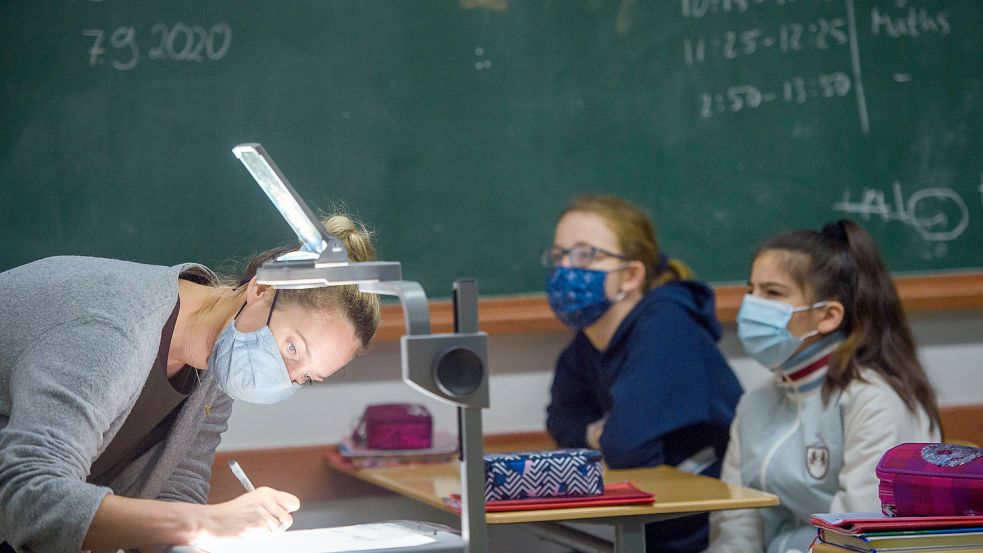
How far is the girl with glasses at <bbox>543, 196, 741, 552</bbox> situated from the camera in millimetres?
2922

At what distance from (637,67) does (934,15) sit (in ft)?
3.13

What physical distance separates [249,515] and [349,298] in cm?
38

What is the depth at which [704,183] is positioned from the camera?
11.8 feet

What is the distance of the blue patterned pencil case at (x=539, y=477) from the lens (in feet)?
7.39

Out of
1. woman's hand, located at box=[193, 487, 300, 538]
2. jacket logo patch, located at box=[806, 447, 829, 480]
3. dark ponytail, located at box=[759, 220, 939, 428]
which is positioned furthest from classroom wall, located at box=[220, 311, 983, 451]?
woman's hand, located at box=[193, 487, 300, 538]

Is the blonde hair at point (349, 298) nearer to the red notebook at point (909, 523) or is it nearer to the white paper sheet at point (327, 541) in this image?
the white paper sheet at point (327, 541)

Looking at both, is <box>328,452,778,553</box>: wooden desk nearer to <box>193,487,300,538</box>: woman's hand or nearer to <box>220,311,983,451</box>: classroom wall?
<box>193,487,300,538</box>: woman's hand

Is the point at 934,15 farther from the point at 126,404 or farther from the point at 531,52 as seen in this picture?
the point at 126,404

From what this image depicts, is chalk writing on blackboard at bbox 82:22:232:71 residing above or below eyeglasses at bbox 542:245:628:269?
above

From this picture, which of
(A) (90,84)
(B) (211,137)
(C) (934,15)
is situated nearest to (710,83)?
(C) (934,15)

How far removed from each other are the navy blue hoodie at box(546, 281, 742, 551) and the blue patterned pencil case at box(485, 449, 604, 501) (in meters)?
0.64

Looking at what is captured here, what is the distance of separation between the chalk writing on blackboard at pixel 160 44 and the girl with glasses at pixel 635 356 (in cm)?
110

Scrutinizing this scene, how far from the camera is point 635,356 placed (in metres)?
3.03

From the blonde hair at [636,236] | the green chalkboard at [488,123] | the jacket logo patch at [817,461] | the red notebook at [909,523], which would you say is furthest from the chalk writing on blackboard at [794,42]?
the red notebook at [909,523]
